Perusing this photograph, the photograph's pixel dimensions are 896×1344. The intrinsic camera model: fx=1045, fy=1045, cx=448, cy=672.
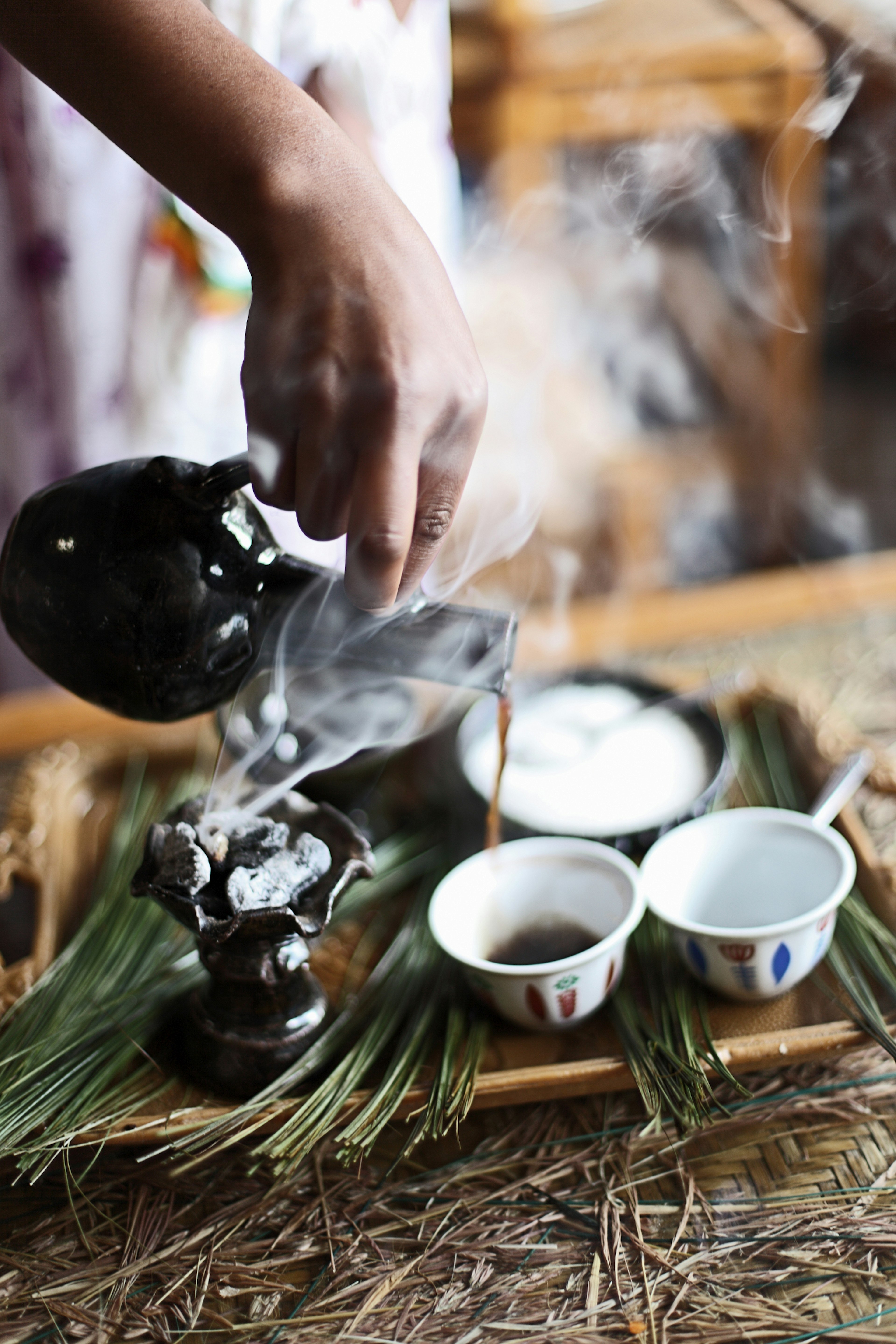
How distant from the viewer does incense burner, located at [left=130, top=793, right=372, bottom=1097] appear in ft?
2.53

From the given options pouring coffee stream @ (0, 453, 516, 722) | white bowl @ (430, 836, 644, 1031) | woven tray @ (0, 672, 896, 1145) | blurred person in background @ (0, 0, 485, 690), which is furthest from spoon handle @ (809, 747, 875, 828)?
blurred person in background @ (0, 0, 485, 690)

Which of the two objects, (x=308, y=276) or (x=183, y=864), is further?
(x=183, y=864)

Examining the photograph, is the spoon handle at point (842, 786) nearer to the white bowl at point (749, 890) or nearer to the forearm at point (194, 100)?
the white bowl at point (749, 890)

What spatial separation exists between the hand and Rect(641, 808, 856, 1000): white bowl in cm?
43

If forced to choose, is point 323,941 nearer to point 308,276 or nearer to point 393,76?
point 308,276

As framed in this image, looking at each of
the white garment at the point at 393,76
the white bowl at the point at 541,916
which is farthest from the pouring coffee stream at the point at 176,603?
the white garment at the point at 393,76

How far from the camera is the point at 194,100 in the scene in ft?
2.10

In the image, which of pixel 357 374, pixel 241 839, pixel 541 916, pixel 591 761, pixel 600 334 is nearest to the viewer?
pixel 357 374

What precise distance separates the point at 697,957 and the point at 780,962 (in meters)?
0.07

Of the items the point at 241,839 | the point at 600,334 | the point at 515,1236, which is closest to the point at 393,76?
the point at 241,839

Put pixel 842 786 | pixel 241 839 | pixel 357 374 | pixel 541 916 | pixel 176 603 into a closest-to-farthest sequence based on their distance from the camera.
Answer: pixel 357 374, pixel 176 603, pixel 241 839, pixel 541 916, pixel 842 786

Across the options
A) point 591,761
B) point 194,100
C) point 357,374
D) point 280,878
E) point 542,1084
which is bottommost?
point 591,761

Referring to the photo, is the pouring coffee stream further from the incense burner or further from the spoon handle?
the spoon handle

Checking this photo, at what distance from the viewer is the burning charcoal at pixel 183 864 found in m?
0.77
